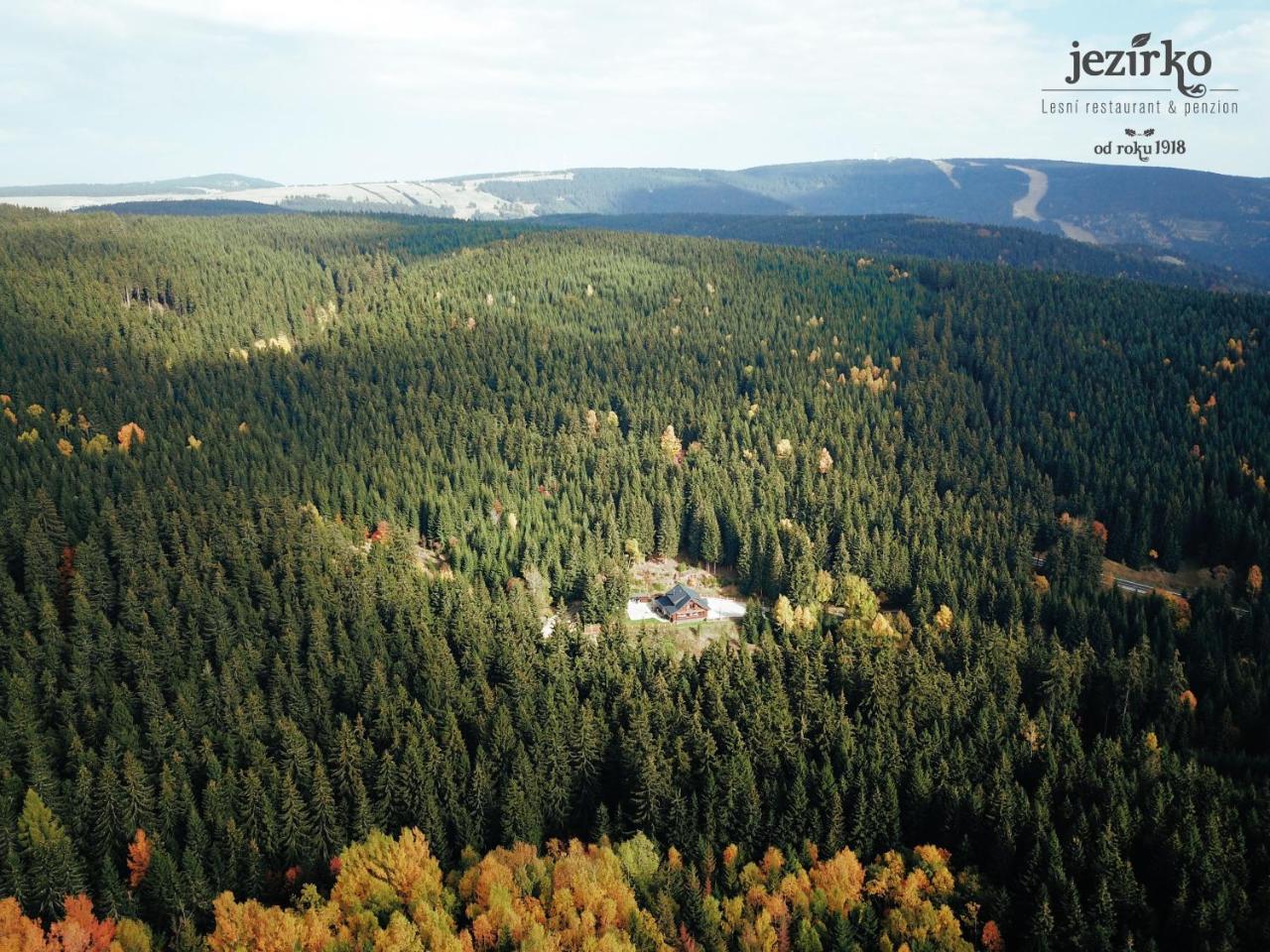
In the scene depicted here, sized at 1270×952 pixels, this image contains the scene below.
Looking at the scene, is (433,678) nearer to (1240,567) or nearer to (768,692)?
(768,692)

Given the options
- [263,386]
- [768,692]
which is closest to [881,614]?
[768,692]

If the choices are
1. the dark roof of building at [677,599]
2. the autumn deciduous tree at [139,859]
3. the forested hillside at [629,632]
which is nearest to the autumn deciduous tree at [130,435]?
the forested hillside at [629,632]

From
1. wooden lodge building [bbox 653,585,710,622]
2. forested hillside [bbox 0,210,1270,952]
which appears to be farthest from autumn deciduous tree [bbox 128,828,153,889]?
wooden lodge building [bbox 653,585,710,622]

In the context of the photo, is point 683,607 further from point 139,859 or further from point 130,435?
point 130,435

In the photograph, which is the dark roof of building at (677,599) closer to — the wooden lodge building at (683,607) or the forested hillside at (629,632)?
the wooden lodge building at (683,607)

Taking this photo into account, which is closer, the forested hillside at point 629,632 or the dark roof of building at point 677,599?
the forested hillside at point 629,632

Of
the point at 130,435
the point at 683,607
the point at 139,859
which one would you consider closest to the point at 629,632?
the point at 683,607

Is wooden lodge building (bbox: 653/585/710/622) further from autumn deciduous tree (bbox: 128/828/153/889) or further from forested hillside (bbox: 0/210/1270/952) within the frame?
autumn deciduous tree (bbox: 128/828/153/889)
